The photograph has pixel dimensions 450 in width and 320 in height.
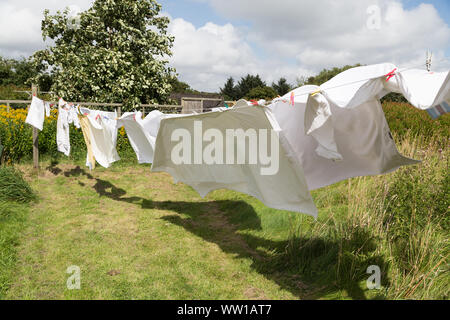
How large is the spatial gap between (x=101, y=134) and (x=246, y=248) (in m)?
3.33

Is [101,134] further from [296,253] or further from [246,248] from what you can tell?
[296,253]

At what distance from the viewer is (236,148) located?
11.8 ft

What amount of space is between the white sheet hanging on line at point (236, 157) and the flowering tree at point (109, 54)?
318 inches

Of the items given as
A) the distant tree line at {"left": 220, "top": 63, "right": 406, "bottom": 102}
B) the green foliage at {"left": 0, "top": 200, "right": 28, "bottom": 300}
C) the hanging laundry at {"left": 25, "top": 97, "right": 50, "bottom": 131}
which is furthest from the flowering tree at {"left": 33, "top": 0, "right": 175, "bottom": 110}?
the distant tree line at {"left": 220, "top": 63, "right": 406, "bottom": 102}

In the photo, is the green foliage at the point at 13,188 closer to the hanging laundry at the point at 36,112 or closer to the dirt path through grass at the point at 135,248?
the dirt path through grass at the point at 135,248

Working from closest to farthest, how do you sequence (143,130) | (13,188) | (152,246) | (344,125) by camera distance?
(344,125), (152,246), (143,130), (13,188)

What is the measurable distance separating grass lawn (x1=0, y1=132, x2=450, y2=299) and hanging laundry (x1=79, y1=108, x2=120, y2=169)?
0.95 meters

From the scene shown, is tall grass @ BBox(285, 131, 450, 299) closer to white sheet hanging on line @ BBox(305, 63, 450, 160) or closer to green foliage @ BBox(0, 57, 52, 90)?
white sheet hanging on line @ BBox(305, 63, 450, 160)

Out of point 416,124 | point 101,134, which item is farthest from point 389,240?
point 416,124

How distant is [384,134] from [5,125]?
809 centimetres

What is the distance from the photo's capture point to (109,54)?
11.4m

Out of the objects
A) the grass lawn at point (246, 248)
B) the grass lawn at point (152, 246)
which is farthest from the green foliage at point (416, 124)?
the grass lawn at point (152, 246)
